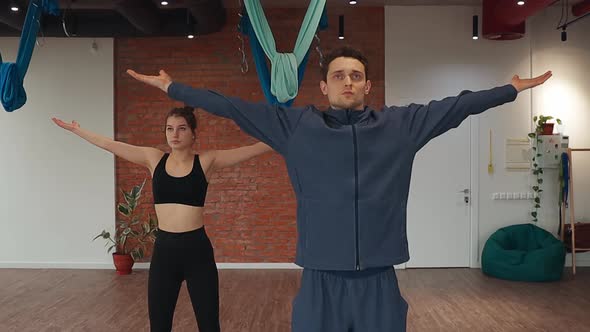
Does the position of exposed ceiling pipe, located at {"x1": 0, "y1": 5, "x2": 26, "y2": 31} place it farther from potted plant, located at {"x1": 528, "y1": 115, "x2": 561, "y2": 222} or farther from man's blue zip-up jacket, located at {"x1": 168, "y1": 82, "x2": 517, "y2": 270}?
potted plant, located at {"x1": 528, "y1": 115, "x2": 561, "y2": 222}

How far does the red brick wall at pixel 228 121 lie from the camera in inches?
A: 270

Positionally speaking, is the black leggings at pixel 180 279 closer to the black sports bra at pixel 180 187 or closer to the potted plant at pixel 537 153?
the black sports bra at pixel 180 187

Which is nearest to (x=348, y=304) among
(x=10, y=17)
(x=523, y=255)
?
(x=523, y=255)

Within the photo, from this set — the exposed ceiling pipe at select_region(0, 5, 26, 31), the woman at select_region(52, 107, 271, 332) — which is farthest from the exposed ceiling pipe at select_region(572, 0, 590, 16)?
the exposed ceiling pipe at select_region(0, 5, 26, 31)

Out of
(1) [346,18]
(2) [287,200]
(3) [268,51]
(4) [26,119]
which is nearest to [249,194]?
(2) [287,200]

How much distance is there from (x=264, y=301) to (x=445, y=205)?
106 inches

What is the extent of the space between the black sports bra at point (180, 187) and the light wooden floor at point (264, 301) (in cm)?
172

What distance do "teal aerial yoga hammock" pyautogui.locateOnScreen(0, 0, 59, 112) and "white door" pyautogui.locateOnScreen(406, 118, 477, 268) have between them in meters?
4.53

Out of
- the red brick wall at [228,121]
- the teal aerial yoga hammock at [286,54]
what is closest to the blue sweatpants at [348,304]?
the teal aerial yoga hammock at [286,54]

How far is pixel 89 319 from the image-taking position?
4719mm

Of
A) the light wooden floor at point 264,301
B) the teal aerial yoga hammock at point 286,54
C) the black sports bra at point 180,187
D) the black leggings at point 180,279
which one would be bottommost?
the light wooden floor at point 264,301

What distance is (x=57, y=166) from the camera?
273 inches

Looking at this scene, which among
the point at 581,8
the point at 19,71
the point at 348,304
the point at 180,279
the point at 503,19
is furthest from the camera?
the point at 581,8

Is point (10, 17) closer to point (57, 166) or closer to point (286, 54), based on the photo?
point (57, 166)
